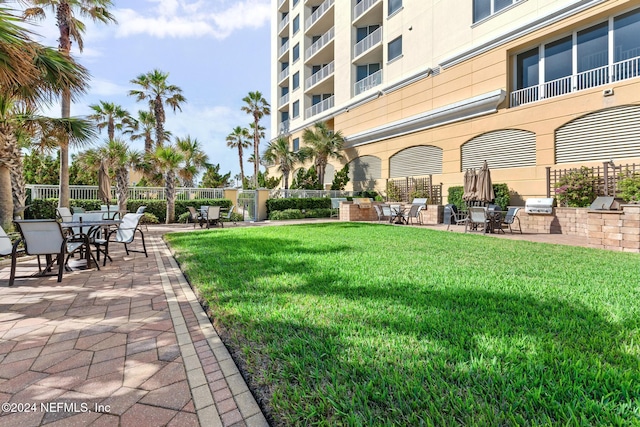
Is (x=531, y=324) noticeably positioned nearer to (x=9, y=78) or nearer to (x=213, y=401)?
(x=213, y=401)

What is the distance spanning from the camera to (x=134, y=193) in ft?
54.5

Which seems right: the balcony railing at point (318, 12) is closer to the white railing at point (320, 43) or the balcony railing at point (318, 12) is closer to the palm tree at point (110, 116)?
the white railing at point (320, 43)

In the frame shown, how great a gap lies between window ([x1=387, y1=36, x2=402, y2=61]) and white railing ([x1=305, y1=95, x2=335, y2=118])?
6.99 m

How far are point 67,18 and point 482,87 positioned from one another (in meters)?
17.4

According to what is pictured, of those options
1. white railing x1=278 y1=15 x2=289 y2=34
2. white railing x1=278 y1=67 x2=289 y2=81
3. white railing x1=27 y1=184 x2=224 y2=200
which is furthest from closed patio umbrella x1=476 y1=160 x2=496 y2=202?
white railing x1=278 y1=15 x2=289 y2=34

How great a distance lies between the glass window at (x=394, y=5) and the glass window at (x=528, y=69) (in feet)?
28.6

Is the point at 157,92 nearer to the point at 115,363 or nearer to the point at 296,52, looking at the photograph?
the point at 296,52

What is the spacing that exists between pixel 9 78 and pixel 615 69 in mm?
16822

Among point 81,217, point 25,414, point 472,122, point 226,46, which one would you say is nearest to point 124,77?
point 226,46

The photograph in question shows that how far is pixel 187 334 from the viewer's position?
278cm

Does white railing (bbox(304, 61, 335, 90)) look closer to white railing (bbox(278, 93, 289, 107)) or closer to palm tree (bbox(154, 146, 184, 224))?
white railing (bbox(278, 93, 289, 107))

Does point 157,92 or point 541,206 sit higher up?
point 157,92

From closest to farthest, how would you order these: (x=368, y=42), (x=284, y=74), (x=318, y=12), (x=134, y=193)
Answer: (x=134, y=193)
(x=368, y=42)
(x=318, y=12)
(x=284, y=74)

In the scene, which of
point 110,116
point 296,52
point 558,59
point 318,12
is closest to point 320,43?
point 318,12
